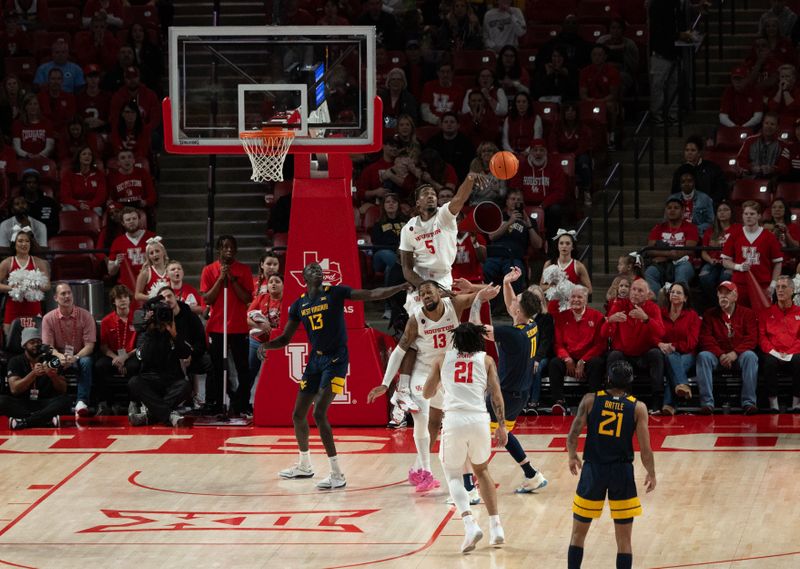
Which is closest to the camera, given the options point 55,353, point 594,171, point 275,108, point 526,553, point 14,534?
point 526,553

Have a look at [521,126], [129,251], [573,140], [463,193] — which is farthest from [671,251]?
[129,251]

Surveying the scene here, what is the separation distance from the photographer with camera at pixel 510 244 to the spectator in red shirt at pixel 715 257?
199 centimetres

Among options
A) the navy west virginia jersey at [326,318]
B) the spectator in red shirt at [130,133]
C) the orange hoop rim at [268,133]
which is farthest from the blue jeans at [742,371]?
the spectator in red shirt at [130,133]

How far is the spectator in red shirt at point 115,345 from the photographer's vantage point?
54.5ft

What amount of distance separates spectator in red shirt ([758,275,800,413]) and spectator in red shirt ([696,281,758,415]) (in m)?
0.12

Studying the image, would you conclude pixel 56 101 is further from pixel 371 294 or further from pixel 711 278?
pixel 711 278

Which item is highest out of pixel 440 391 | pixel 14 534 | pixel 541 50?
pixel 541 50

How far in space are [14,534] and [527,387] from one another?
4.22 m

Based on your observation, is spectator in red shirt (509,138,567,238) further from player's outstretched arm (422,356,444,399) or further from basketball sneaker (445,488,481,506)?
player's outstretched arm (422,356,444,399)

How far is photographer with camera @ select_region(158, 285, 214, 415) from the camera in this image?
1630 centimetres

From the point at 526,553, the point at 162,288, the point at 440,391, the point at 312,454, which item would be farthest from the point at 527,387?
the point at 162,288

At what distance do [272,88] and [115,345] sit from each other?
3.51m

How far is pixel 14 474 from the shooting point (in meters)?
14.2

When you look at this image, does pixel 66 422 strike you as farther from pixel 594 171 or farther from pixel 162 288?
pixel 594 171
